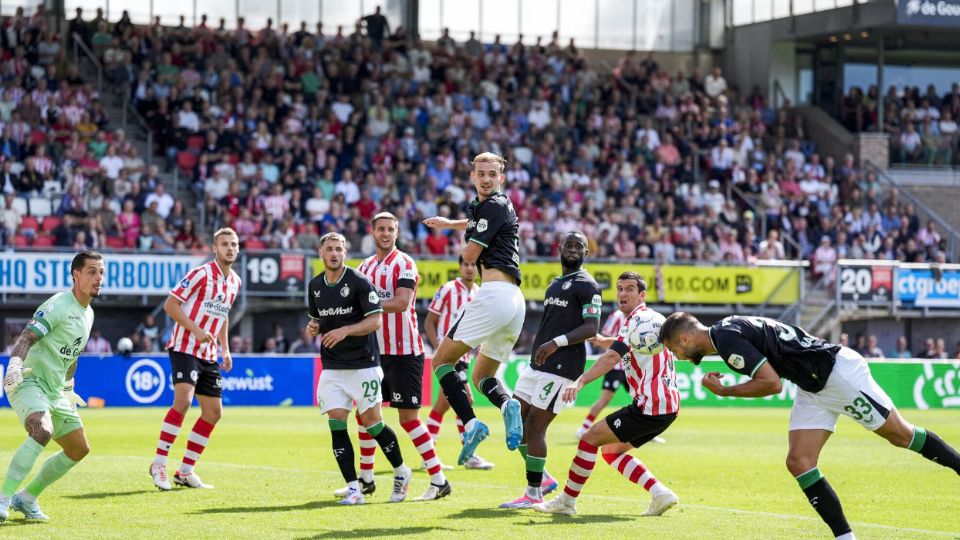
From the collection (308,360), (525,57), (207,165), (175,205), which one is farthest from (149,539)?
(525,57)

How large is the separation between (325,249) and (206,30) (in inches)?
1071

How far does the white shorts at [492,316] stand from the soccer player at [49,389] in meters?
2.98

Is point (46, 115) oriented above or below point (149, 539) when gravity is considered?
above

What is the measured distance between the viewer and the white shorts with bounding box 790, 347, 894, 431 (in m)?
9.51

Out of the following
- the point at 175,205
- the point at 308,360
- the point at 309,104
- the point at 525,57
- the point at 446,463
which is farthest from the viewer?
the point at 525,57

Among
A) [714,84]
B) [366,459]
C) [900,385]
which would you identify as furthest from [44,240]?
[714,84]

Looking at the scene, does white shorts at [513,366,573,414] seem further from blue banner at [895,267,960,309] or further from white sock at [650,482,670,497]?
blue banner at [895,267,960,309]

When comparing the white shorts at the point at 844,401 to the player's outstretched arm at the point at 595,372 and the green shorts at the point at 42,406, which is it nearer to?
the player's outstretched arm at the point at 595,372

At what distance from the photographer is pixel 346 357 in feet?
39.7

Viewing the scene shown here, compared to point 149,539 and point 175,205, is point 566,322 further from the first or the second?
point 175,205

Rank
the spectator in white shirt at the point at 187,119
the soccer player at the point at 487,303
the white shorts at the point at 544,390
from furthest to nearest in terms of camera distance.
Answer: the spectator in white shirt at the point at 187,119, the white shorts at the point at 544,390, the soccer player at the point at 487,303

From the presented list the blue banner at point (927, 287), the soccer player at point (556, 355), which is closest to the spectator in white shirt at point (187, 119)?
the blue banner at point (927, 287)

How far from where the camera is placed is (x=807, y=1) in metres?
44.3

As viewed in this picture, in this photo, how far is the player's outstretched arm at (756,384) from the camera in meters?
8.93
